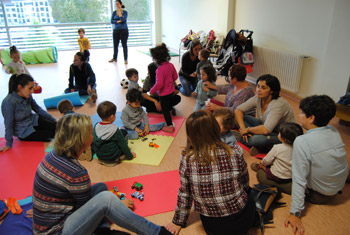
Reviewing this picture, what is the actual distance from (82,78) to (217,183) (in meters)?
3.65

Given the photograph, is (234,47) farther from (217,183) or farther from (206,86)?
(217,183)

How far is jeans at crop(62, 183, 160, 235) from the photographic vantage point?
1.49 m

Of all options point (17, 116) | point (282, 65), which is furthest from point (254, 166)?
point (282, 65)

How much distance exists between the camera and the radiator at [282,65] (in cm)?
437

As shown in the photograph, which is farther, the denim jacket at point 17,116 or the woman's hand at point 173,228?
the denim jacket at point 17,116

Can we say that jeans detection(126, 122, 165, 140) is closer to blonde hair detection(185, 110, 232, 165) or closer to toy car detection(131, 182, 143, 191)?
toy car detection(131, 182, 143, 191)

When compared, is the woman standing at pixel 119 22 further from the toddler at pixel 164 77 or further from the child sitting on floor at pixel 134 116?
the child sitting on floor at pixel 134 116

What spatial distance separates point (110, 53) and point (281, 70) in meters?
5.58

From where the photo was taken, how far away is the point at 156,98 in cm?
397

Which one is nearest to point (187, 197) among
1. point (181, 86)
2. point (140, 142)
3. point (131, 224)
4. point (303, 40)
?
point (131, 224)

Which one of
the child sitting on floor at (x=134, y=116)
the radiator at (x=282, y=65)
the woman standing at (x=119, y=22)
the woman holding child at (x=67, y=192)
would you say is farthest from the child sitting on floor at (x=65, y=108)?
the woman standing at (x=119, y=22)

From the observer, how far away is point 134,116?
3.22 m

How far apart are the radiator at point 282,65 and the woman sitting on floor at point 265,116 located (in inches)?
72.4

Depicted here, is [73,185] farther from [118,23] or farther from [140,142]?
[118,23]
